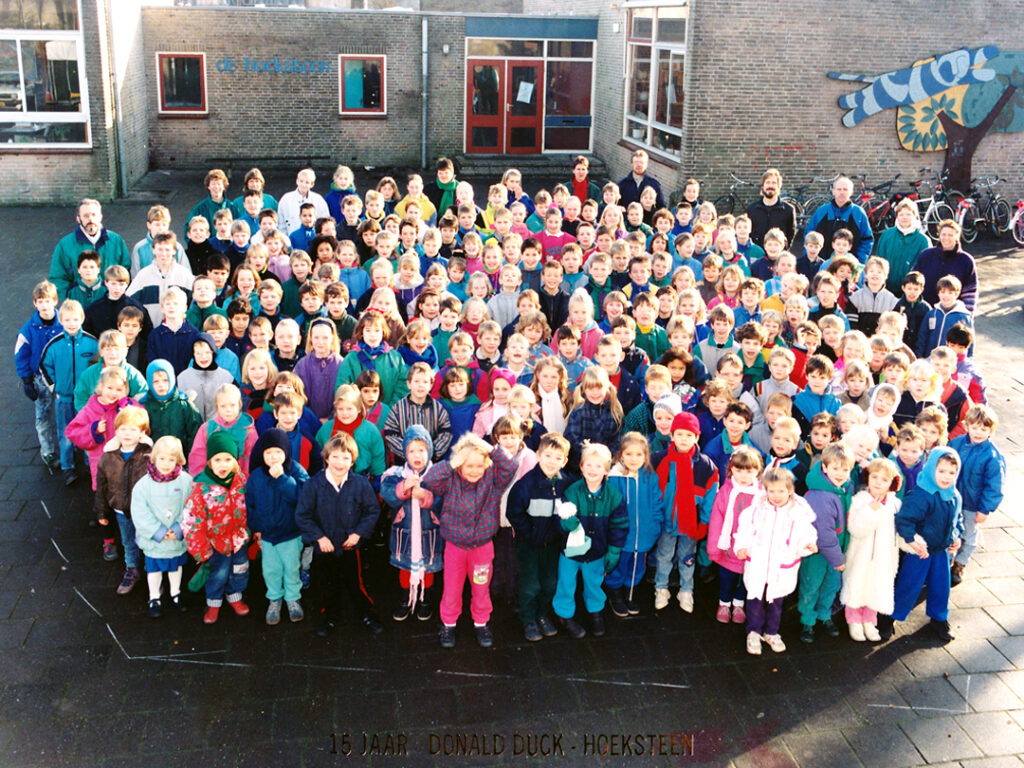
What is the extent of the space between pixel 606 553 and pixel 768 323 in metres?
2.52

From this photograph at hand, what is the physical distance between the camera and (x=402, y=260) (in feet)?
27.1

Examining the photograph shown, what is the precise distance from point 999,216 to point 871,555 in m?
14.4

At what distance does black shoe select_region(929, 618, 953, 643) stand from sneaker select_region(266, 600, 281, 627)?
13.7 feet

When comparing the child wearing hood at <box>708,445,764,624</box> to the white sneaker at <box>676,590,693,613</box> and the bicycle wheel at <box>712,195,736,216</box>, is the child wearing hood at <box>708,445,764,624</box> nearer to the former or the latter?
the white sneaker at <box>676,590,693,613</box>

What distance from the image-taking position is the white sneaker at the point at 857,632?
5.91 metres

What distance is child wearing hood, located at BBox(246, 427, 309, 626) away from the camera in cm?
564

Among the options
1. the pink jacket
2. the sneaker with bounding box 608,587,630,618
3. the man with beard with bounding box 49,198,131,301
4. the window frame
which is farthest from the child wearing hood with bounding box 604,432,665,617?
the window frame

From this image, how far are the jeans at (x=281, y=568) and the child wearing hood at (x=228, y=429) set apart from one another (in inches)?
23.6

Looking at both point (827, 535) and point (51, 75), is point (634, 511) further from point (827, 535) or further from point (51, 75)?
point (51, 75)

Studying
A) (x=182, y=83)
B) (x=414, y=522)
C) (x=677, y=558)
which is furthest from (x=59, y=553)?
(x=182, y=83)

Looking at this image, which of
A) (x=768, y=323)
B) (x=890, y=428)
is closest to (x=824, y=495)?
(x=890, y=428)

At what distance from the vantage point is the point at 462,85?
22.7 metres

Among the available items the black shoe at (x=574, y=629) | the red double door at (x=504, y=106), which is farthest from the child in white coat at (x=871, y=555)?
the red double door at (x=504, y=106)

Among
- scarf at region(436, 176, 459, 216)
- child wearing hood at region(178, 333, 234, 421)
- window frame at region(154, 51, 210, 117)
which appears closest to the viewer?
child wearing hood at region(178, 333, 234, 421)
